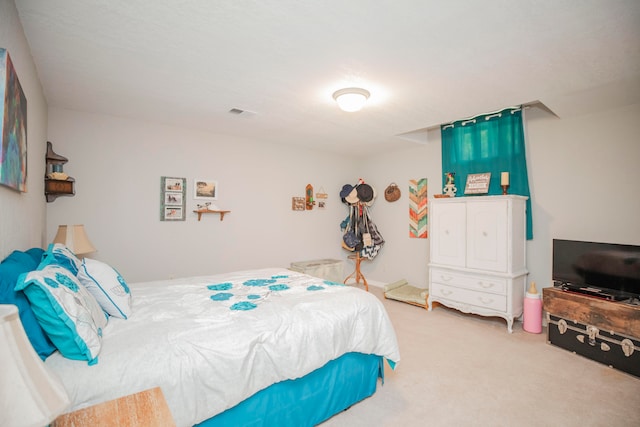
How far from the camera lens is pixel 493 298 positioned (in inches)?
136

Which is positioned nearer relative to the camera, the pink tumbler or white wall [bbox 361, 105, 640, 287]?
white wall [bbox 361, 105, 640, 287]

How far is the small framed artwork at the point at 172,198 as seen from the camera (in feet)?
12.3

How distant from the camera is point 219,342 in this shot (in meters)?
1.55

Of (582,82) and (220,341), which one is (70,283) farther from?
(582,82)

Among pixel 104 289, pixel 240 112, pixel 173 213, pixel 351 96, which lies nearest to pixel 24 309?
pixel 104 289

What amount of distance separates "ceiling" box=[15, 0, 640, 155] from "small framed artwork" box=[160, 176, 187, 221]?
85 cm

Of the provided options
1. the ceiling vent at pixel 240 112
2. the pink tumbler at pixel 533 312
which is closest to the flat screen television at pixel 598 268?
the pink tumbler at pixel 533 312

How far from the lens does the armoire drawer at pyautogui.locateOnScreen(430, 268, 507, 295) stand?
3.42 meters

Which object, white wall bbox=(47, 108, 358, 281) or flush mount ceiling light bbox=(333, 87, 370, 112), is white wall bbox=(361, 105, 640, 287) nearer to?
flush mount ceiling light bbox=(333, 87, 370, 112)

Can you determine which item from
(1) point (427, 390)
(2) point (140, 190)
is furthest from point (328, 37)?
(2) point (140, 190)

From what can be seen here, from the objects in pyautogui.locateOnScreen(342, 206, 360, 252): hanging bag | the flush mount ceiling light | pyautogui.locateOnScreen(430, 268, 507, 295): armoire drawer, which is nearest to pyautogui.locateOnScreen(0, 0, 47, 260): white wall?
the flush mount ceiling light

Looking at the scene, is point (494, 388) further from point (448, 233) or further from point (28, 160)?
point (28, 160)

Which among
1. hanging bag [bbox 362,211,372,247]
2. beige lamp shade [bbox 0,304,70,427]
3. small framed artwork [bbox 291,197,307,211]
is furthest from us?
hanging bag [bbox 362,211,372,247]

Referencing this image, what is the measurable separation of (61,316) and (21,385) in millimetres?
769
